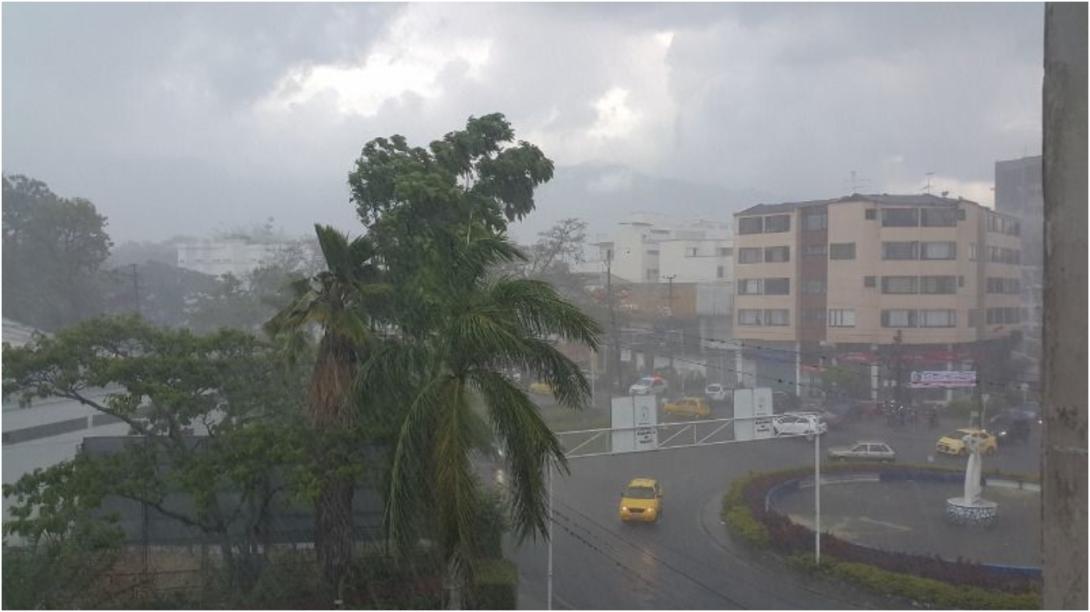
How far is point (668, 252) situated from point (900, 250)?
11.2 feet

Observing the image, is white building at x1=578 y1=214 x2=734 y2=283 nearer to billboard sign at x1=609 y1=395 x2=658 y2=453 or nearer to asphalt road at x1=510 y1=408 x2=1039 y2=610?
asphalt road at x1=510 y1=408 x2=1039 y2=610

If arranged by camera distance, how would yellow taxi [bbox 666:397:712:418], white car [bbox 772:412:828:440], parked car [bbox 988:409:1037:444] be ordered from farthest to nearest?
yellow taxi [bbox 666:397:712:418] < parked car [bbox 988:409:1037:444] < white car [bbox 772:412:828:440]

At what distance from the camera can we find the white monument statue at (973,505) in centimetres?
1134

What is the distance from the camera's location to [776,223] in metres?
12.8

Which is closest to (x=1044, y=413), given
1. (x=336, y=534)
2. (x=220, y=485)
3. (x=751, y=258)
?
(x=336, y=534)

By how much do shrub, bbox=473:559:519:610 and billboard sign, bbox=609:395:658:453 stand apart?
83.3 inches

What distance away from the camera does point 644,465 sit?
11.8 m

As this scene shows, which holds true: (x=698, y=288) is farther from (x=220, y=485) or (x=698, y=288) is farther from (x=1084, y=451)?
(x=1084, y=451)

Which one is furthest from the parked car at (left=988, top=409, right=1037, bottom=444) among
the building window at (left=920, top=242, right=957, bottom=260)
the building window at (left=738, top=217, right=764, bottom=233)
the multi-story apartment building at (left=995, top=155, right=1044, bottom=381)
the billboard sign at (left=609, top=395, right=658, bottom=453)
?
the billboard sign at (left=609, top=395, right=658, bottom=453)

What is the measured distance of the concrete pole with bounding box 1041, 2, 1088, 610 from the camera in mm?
2902

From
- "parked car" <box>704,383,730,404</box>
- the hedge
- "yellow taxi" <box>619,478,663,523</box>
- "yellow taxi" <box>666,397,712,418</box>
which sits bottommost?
the hedge

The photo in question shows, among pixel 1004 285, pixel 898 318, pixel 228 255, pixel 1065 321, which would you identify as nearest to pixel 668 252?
pixel 898 318

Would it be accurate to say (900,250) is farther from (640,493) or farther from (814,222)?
(640,493)

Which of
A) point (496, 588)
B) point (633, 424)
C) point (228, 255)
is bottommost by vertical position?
point (496, 588)
